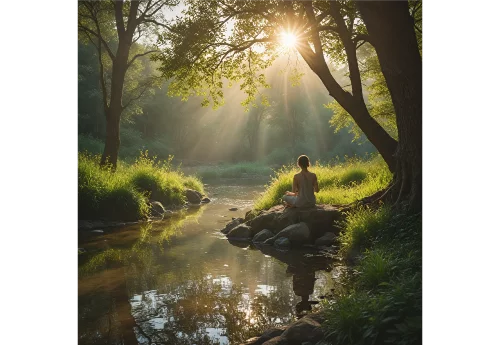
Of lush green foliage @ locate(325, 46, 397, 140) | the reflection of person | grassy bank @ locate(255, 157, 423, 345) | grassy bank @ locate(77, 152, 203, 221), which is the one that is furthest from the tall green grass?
the reflection of person

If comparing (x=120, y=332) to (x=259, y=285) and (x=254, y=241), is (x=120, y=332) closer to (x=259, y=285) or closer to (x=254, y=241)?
(x=259, y=285)

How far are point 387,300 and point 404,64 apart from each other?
13.6 feet

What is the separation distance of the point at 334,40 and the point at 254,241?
539 centimetres

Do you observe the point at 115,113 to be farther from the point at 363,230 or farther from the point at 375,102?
the point at 375,102

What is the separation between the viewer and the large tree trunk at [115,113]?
1188cm

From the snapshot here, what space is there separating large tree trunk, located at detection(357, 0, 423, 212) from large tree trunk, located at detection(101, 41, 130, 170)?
7658 mm

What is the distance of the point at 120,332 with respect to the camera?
4.42 m

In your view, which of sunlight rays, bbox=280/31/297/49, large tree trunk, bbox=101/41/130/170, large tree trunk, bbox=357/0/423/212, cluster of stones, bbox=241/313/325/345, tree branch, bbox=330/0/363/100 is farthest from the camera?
large tree trunk, bbox=101/41/130/170

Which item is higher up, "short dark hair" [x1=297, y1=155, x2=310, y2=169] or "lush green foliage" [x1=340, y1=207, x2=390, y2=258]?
"short dark hair" [x1=297, y1=155, x2=310, y2=169]

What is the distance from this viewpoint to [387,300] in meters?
3.36

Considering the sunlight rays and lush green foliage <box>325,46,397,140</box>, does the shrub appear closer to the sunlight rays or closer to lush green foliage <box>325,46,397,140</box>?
the sunlight rays

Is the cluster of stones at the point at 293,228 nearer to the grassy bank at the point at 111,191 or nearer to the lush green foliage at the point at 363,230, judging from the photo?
the lush green foliage at the point at 363,230

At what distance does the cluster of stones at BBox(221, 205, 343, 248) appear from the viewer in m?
8.55
